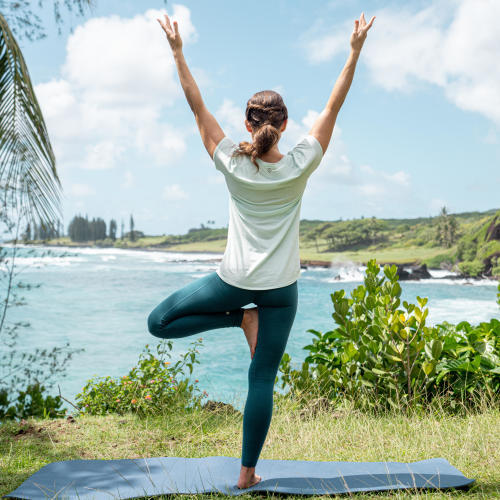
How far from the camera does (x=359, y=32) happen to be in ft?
7.19

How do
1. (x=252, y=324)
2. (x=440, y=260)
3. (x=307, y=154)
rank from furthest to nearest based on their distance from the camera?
(x=440, y=260) < (x=252, y=324) < (x=307, y=154)

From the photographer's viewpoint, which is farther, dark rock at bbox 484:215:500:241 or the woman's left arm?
dark rock at bbox 484:215:500:241

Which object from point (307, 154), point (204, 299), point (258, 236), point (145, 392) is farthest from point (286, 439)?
point (307, 154)

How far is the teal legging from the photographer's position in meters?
2.08

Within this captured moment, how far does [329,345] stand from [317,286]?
18.6m

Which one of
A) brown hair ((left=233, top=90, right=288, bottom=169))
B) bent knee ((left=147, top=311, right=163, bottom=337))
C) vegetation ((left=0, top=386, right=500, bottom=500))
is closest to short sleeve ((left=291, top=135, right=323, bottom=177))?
brown hair ((left=233, top=90, right=288, bottom=169))

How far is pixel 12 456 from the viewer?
2963 mm

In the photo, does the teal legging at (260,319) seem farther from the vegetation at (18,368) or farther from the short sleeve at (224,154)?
the vegetation at (18,368)

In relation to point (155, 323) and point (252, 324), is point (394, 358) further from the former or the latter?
point (155, 323)

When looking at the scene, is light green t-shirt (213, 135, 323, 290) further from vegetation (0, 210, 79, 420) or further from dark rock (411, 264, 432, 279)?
dark rock (411, 264, 432, 279)

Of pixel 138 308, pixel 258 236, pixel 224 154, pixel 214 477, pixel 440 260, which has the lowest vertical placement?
pixel 138 308

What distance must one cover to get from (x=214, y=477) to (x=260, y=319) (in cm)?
91

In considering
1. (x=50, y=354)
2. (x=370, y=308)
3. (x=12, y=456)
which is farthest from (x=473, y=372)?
(x=50, y=354)

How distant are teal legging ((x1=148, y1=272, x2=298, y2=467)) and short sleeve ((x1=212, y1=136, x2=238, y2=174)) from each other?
18.9 inches
